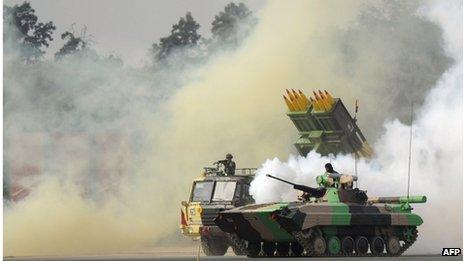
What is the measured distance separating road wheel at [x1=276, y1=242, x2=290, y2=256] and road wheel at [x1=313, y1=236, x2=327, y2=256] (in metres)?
2.36

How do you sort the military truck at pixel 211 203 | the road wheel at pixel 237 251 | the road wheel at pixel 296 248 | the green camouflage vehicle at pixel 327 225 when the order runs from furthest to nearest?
the military truck at pixel 211 203 → the road wheel at pixel 237 251 → the road wheel at pixel 296 248 → the green camouflage vehicle at pixel 327 225

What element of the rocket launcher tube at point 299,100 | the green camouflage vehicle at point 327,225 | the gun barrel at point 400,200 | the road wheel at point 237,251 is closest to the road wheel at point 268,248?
the green camouflage vehicle at point 327,225

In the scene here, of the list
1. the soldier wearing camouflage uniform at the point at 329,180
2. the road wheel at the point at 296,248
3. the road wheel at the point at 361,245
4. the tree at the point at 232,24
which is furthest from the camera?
the tree at the point at 232,24

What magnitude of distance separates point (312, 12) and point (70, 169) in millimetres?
13141

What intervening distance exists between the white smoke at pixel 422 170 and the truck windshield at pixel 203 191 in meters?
1.38

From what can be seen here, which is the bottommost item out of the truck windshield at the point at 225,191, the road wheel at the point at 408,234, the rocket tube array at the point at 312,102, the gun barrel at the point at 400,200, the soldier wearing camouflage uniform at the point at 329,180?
the road wheel at the point at 408,234

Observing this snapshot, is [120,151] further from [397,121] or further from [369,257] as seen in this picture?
[369,257]

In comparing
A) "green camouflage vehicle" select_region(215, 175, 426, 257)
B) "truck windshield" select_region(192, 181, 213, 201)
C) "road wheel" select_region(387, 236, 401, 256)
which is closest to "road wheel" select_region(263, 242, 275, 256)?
"green camouflage vehicle" select_region(215, 175, 426, 257)

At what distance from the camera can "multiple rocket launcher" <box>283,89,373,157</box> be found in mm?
61719

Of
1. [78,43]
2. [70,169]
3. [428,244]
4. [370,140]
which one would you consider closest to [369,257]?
[428,244]

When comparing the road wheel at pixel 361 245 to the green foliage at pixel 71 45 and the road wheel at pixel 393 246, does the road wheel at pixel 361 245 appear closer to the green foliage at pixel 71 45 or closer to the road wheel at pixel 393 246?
the road wheel at pixel 393 246

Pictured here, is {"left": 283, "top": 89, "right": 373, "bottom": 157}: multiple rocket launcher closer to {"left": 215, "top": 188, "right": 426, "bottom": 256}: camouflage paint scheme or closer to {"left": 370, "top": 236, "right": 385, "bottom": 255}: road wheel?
{"left": 215, "top": 188, "right": 426, "bottom": 256}: camouflage paint scheme

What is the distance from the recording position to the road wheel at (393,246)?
5253cm

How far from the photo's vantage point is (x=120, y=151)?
244 ft
